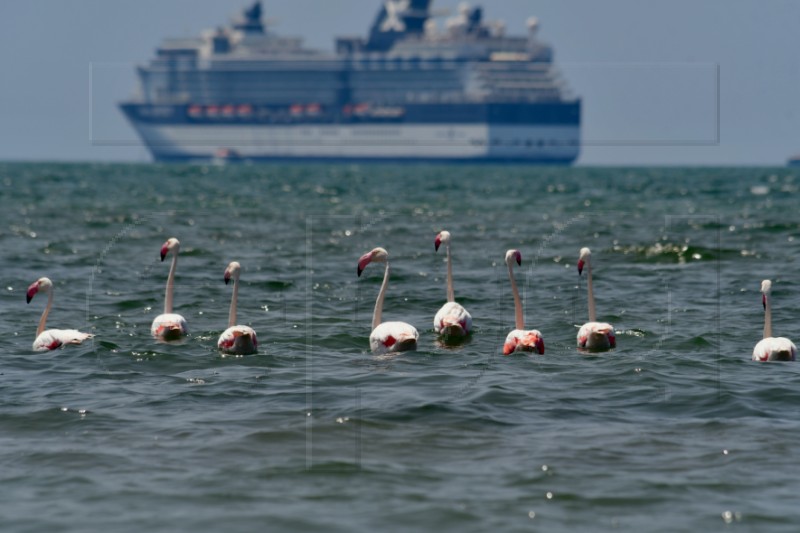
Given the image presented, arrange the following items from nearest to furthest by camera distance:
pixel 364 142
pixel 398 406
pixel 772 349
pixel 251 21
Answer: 1. pixel 398 406
2. pixel 772 349
3. pixel 364 142
4. pixel 251 21

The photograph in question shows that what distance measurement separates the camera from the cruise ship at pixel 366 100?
164 meters

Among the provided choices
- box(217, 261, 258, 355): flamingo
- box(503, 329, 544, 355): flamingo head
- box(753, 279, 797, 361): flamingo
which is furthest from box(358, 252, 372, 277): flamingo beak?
box(753, 279, 797, 361): flamingo

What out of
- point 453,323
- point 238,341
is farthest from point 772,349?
point 238,341

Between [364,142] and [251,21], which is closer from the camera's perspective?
[364,142]

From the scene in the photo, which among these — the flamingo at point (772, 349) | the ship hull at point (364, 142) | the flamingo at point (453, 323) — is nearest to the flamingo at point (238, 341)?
the flamingo at point (453, 323)

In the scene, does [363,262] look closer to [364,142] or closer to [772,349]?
[772,349]

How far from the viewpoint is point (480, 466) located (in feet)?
33.7

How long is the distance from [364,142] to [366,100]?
724 cm

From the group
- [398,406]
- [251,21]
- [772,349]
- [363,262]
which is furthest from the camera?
[251,21]

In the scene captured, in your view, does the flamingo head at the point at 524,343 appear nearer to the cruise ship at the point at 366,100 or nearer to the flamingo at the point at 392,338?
the flamingo at the point at 392,338

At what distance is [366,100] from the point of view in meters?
171

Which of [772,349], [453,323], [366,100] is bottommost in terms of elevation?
[772,349]

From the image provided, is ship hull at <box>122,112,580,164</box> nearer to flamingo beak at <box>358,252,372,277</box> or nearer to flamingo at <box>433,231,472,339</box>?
flamingo at <box>433,231,472,339</box>

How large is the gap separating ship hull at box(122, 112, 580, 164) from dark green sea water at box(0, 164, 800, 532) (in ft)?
447
